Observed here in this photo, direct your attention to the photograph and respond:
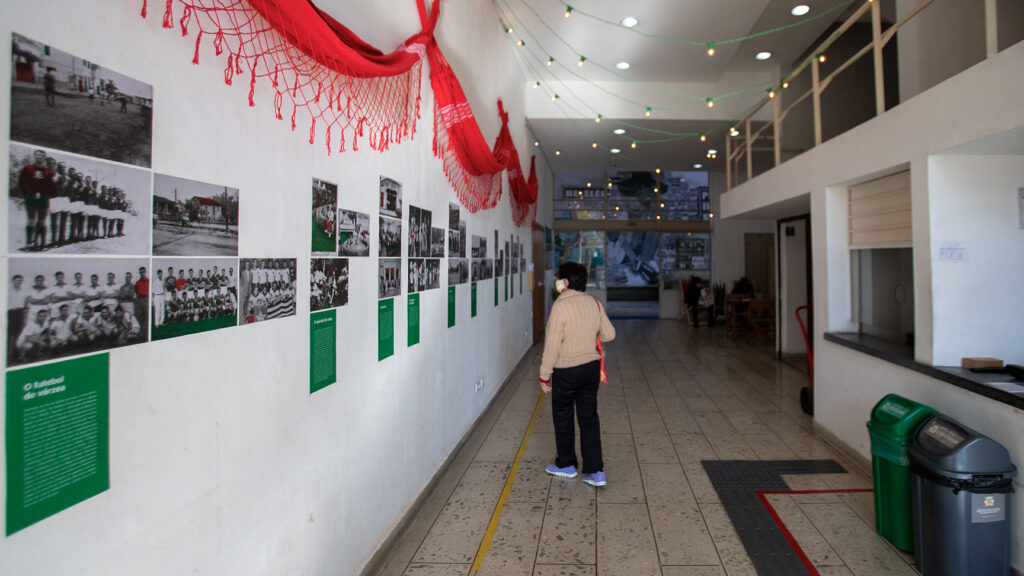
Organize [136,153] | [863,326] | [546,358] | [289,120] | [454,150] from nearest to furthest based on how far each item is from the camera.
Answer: [136,153] < [289,120] < [546,358] < [454,150] < [863,326]

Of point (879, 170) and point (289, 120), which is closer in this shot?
point (289, 120)

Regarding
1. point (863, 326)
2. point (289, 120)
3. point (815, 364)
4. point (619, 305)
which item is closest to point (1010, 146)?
point (863, 326)

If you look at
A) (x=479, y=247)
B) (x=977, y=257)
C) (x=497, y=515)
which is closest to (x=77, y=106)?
(x=497, y=515)

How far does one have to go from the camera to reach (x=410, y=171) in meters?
3.29

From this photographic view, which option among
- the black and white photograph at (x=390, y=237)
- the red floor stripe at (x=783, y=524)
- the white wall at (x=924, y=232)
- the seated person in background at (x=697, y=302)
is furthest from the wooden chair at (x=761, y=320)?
the black and white photograph at (x=390, y=237)

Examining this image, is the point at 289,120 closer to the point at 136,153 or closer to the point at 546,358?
the point at 136,153

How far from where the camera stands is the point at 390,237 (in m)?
2.93

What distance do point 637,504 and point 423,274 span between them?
7.17 feet

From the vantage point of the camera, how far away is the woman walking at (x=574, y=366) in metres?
3.81

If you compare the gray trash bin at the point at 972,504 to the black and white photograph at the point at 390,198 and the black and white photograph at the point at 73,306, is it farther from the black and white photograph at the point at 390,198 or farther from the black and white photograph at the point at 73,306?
the black and white photograph at the point at 73,306

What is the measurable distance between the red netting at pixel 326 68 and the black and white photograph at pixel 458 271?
0.93 m

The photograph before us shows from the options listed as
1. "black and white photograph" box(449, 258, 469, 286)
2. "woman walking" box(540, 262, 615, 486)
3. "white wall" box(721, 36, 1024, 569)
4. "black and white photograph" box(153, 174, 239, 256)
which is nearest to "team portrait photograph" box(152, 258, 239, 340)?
"black and white photograph" box(153, 174, 239, 256)

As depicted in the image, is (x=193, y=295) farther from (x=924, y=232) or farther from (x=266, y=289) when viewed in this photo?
(x=924, y=232)

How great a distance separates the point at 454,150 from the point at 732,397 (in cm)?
467
